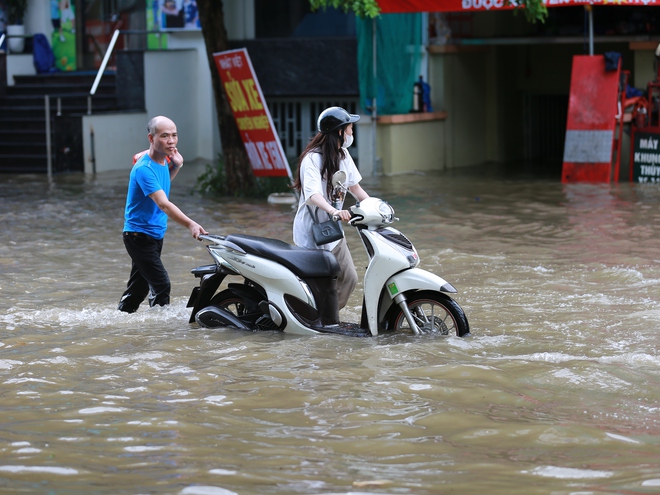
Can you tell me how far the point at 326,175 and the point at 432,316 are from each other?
1.20m

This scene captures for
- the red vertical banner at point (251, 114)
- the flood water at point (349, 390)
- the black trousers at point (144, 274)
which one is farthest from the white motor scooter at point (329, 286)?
the red vertical banner at point (251, 114)

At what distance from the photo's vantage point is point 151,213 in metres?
7.37

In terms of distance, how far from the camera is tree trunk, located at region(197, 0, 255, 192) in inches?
587

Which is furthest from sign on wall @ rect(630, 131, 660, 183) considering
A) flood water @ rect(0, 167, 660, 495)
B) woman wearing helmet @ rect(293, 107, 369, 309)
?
woman wearing helmet @ rect(293, 107, 369, 309)

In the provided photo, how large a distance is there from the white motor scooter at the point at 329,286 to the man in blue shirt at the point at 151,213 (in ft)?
1.49

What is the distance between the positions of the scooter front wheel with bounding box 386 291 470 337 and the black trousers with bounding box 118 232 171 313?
5.81 feet

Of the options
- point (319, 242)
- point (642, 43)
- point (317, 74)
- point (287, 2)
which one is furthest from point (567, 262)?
point (287, 2)

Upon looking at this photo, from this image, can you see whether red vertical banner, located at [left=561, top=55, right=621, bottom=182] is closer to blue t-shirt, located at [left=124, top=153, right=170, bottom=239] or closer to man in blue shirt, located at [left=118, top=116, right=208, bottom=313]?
man in blue shirt, located at [left=118, top=116, right=208, bottom=313]

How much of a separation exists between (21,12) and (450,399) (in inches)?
771

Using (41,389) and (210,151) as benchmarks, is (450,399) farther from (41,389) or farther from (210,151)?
(210,151)

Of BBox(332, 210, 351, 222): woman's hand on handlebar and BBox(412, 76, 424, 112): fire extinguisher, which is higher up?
BBox(412, 76, 424, 112): fire extinguisher

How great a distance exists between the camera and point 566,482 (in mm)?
4207

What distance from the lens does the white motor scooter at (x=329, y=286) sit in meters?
6.56

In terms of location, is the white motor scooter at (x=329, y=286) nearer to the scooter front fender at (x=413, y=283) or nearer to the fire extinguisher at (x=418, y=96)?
the scooter front fender at (x=413, y=283)
